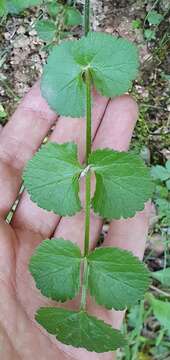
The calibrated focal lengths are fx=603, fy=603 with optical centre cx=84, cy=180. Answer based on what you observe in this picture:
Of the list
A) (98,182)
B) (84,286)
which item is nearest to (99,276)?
(84,286)

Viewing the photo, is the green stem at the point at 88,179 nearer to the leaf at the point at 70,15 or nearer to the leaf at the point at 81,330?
the leaf at the point at 81,330

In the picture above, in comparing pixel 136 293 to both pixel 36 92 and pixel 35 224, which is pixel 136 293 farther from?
pixel 36 92

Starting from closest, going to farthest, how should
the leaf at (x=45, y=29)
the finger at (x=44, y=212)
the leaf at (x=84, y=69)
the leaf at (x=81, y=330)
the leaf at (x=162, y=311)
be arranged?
the leaf at (x=81, y=330) → the leaf at (x=84, y=69) → the finger at (x=44, y=212) → the leaf at (x=45, y=29) → the leaf at (x=162, y=311)

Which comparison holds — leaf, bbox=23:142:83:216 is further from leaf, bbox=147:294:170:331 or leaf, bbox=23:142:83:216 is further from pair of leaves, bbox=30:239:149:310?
leaf, bbox=147:294:170:331

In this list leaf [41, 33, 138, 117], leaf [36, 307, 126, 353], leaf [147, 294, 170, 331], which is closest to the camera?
leaf [36, 307, 126, 353]

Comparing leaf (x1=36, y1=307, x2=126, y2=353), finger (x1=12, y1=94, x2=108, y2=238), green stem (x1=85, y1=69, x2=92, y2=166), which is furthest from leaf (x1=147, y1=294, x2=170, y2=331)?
green stem (x1=85, y1=69, x2=92, y2=166)

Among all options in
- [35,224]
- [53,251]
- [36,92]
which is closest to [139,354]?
[35,224]

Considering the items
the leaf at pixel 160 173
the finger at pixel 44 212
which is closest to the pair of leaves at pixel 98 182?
the finger at pixel 44 212

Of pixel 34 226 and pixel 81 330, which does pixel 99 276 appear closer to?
pixel 81 330
